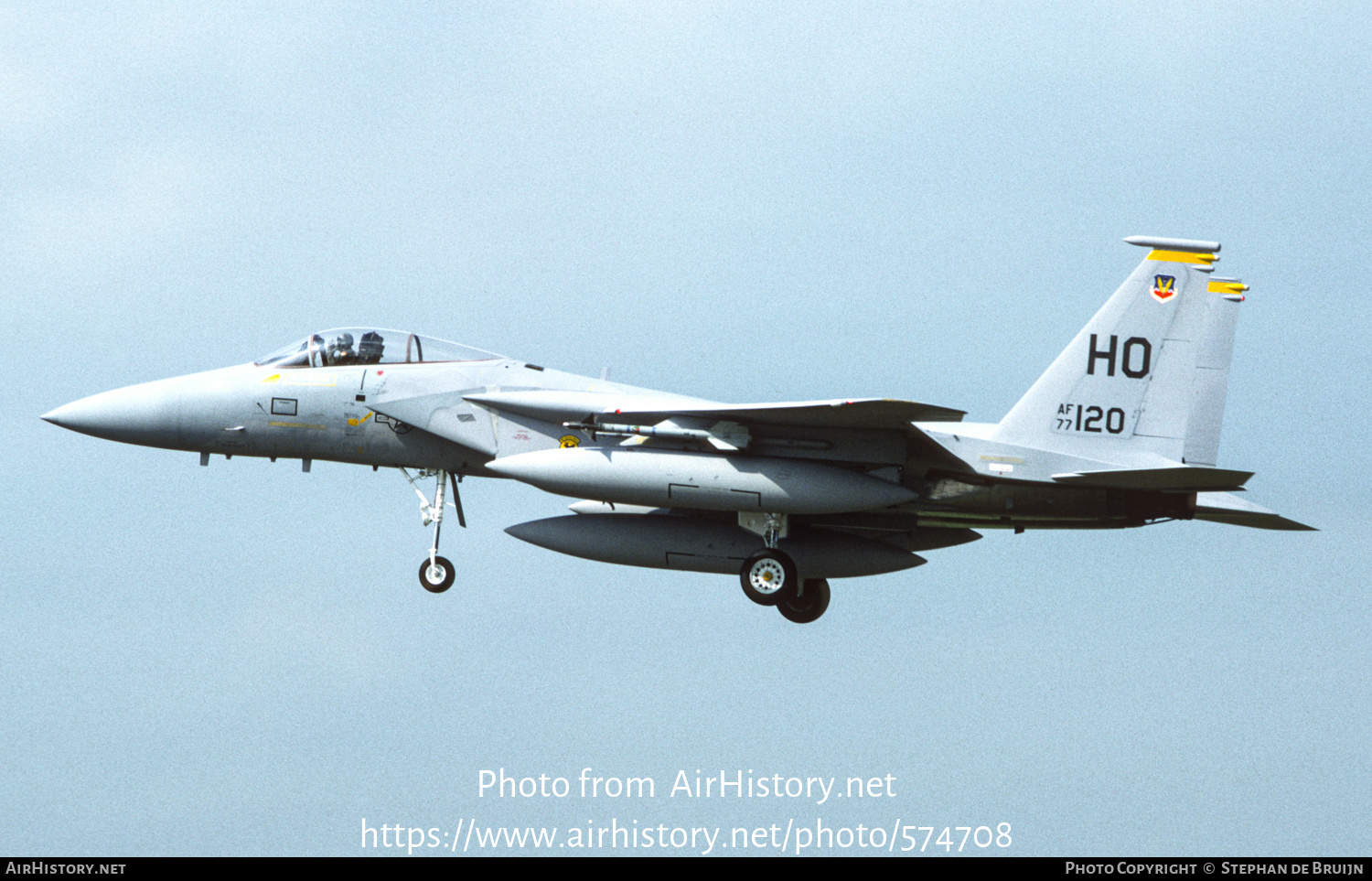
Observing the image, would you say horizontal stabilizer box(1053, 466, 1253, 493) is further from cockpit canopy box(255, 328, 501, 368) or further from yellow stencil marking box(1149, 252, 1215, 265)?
cockpit canopy box(255, 328, 501, 368)

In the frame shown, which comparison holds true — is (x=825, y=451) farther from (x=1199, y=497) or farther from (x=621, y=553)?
(x=1199, y=497)

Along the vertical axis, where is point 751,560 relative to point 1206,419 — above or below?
below

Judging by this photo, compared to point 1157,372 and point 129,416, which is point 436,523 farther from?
point 1157,372

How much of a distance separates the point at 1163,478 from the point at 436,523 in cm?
806

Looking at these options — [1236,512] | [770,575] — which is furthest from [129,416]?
[1236,512]

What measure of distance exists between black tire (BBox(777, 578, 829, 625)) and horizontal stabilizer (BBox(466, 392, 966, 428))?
2845 millimetres

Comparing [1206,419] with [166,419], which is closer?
[1206,419]

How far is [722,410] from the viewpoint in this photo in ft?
55.4

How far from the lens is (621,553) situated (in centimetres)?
1838

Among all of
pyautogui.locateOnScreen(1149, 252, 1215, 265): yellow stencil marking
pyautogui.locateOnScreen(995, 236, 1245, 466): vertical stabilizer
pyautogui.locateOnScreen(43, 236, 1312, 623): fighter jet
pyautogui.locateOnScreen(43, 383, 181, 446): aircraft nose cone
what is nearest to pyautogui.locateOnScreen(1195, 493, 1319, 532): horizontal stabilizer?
pyautogui.locateOnScreen(43, 236, 1312, 623): fighter jet

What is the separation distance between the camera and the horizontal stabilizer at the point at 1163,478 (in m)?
16.3

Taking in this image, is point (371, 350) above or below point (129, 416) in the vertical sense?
above

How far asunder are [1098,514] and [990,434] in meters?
1.46

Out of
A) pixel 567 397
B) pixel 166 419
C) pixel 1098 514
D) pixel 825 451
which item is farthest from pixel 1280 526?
Answer: pixel 166 419
